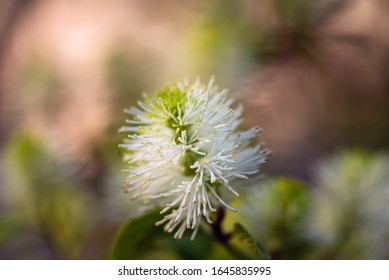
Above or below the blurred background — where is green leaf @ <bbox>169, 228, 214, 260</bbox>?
below

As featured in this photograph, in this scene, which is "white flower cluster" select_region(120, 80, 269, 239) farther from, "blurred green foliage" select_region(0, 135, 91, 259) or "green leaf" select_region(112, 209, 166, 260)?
"blurred green foliage" select_region(0, 135, 91, 259)

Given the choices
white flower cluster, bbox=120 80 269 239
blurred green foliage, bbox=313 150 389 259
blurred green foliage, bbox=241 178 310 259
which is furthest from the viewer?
blurred green foliage, bbox=313 150 389 259

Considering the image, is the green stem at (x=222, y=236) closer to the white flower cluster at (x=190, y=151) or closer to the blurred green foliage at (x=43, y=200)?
the white flower cluster at (x=190, y=151)

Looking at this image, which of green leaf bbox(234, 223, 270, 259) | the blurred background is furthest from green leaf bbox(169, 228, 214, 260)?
green leaf bbox(234, 223, 270, 259)

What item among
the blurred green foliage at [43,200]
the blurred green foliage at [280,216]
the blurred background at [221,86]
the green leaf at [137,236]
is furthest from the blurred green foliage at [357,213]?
the blurred green foliage at [43,200]
